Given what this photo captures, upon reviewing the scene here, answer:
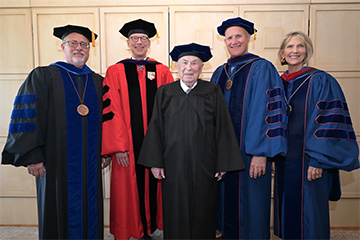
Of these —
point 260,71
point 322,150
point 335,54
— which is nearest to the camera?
point 322,150

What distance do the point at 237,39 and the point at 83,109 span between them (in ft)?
5.17

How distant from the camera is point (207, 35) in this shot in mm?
3344

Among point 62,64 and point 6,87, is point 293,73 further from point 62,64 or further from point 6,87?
point 6,87

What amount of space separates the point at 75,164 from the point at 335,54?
339cm

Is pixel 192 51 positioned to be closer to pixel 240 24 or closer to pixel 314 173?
pixel 240 24

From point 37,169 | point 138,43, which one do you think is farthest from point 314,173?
point 37,169

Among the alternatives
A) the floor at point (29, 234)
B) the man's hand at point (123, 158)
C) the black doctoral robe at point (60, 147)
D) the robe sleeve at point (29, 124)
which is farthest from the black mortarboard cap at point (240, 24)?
the floor at point (29, 234)

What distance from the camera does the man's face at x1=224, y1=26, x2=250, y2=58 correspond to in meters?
2.39

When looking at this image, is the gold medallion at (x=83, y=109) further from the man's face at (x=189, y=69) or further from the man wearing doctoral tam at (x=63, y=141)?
the man's face at (x=189, y=69)

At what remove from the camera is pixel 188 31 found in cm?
335

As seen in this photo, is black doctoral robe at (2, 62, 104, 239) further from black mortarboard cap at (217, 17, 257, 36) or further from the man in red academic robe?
black mortarboard cap at (217, 17, 257, 36)

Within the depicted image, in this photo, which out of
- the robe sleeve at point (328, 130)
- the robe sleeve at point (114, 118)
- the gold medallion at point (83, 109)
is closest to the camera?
the robe sleeve at point (328, 130)

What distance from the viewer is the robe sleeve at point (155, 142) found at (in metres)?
2.18

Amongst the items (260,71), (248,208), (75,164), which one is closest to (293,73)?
(260,71)
